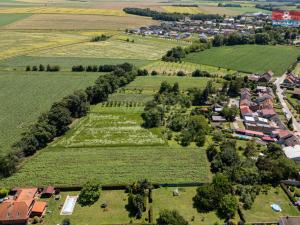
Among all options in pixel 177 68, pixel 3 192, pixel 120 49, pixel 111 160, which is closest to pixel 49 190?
pixel 3 192

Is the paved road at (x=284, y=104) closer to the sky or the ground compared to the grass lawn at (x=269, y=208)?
closer to the sky

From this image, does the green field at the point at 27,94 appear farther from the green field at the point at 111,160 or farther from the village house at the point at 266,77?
the village house at the point at 266,77

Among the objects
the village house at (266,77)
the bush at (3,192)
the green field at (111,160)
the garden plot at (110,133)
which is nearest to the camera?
the bush at (3,192)

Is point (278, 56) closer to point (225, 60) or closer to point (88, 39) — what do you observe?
point (225, 60)

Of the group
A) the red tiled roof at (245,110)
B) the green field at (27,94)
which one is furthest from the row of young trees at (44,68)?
the red tiled roof at (245,110)

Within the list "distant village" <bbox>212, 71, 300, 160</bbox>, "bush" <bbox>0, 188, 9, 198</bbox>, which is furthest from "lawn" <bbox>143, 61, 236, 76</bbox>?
"bush" <bbox>0, 188, 9, 198</bbox>

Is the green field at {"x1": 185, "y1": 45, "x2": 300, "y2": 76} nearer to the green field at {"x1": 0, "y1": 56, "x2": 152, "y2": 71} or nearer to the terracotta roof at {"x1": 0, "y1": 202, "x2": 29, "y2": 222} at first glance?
the green field at {"x1": 0, "y1": 56, "x2": 152, "y2": 71}
